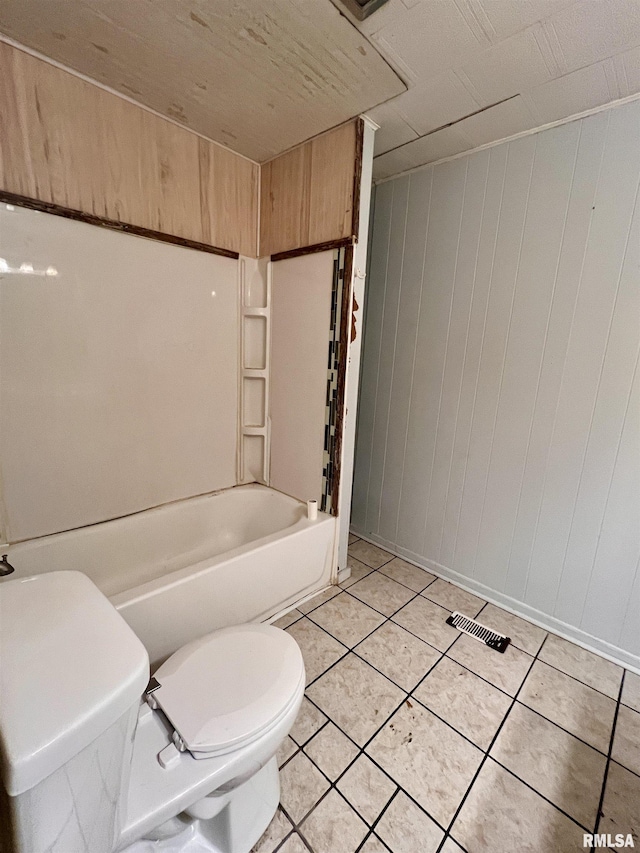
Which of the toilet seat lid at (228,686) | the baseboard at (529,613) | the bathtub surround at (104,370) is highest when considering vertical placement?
the bathtub surround at (104,370)

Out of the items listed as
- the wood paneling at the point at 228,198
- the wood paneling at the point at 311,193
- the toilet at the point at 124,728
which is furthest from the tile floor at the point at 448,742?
the wood paneling at the point at 228,198

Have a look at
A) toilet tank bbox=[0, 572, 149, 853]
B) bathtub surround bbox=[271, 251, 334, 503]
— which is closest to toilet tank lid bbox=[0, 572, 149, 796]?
toilet tank bbox=[0, 572, 149, 853]

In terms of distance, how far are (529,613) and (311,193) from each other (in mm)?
2390

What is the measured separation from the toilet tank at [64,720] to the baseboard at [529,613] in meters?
1.80

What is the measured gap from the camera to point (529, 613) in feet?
5.95

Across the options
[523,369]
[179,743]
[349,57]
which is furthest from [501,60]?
[179,743]

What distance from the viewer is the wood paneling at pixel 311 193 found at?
1683 millimetres

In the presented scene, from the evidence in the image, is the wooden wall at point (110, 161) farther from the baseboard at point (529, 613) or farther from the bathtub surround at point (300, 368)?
the baseboard at point (529, 613)

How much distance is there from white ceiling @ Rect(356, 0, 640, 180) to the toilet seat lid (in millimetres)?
1939

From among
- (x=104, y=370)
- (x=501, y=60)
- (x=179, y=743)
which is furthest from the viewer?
(x=104, y=370)

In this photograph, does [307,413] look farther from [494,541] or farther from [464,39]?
[464,39]

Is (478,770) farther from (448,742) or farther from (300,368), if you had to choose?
(300,368)

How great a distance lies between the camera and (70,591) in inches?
31.0

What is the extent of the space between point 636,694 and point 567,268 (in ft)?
5.80
